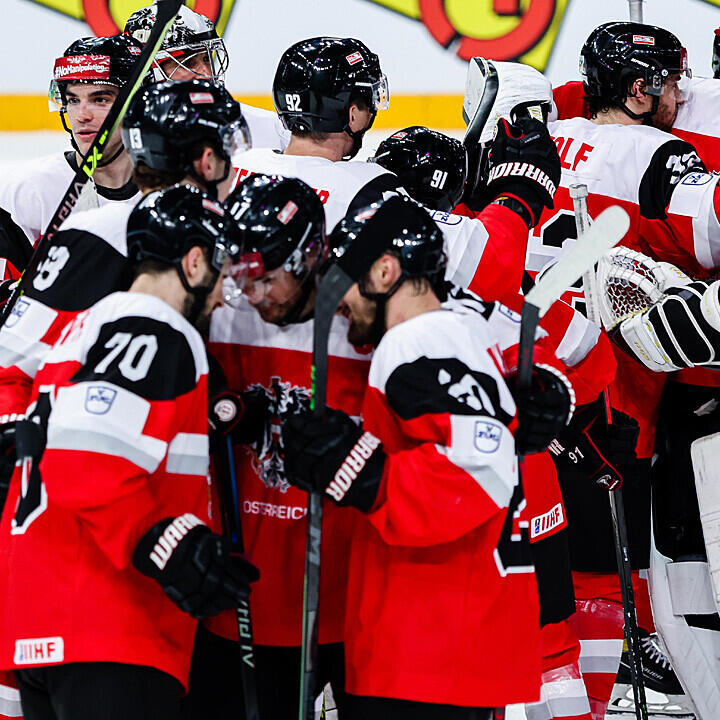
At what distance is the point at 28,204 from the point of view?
2.86 metres

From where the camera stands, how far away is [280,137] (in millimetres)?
3457

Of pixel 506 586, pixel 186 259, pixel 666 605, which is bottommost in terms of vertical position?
pixel 666 605

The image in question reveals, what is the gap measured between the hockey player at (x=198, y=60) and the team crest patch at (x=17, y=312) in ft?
4.72

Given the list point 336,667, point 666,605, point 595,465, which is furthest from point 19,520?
point 666,605

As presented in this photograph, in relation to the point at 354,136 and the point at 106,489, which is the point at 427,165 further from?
the point at 106,489

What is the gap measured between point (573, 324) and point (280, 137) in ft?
4.06

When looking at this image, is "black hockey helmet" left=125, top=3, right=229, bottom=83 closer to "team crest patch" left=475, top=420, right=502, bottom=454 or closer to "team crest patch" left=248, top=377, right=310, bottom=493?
"team crest patch" left=248, top=377, right=310, bottom=493

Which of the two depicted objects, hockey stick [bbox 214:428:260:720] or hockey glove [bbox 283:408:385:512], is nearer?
hockey glove [bbox 283:408:385:512]

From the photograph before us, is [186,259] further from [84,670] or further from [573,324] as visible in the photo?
[573,324]

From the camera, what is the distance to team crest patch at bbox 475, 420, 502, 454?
1.73 metres

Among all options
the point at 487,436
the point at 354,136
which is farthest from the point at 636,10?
the point at 487,436

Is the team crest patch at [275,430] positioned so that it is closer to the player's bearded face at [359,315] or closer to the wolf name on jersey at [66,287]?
the player's bearded face at [359,315]

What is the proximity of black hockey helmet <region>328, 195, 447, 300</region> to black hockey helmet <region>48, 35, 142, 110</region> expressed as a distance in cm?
110

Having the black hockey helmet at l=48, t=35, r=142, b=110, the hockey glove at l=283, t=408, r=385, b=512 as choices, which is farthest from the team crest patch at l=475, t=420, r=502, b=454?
the black hockey helmet at l=48, t=35, r=142, b=110
